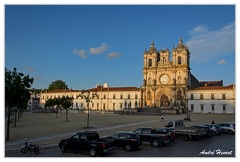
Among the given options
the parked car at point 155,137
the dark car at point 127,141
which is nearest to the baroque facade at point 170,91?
the parked car at point 155,137

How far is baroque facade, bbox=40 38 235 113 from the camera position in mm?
71938

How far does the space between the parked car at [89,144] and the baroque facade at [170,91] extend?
53.8 metres

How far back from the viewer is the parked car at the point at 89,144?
1448 cm

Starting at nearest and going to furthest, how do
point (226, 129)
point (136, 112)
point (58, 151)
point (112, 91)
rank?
1. point (58, 151)
2. point (226, 129)
3. point (136, 112)
4. point (112, 91)

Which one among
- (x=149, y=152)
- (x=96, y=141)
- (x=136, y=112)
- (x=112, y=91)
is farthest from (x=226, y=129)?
(x=112, y=91)

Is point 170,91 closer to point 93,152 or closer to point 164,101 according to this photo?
point 164,101

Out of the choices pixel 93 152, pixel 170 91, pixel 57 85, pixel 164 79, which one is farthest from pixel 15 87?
pixel 57 85

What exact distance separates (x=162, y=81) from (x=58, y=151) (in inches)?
2676

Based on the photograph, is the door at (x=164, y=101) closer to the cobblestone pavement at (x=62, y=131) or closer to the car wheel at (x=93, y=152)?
the cobblestone pavement at (x=62, y=131)

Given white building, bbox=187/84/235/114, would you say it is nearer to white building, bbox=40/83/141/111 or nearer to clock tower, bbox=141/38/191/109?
clock tower, bbox=141/38/191/109

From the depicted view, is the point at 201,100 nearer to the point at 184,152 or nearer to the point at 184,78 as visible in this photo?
the point at 184,78

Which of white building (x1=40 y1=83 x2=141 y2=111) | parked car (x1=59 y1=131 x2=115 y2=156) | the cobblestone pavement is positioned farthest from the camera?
white building (x1=40 y1=83 x2=141 y2=111)

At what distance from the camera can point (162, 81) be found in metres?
81.5

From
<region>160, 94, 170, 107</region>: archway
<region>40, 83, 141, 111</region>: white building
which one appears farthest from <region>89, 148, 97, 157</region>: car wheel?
<region>40, 83, 141, 111</region>: white building
